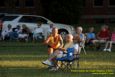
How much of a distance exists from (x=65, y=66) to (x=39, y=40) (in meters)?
16.2

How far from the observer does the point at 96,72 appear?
60.8 feet

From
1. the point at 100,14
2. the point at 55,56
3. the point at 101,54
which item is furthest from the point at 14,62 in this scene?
the point at 100,14

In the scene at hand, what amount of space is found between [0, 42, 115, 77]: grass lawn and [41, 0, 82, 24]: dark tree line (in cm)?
2217

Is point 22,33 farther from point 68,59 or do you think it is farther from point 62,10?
point 62,10

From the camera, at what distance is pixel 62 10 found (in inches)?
2002

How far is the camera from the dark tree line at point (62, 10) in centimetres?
5078

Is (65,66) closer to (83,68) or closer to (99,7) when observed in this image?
(83,68)

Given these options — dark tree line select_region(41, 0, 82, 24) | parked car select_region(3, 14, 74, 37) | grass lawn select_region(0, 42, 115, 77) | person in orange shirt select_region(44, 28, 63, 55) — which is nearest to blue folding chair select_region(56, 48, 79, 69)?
grass lawn select_region(0, 42, 115, 77)

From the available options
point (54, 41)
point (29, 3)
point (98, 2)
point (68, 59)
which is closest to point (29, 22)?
point (54, 41)

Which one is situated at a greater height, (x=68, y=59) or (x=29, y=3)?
(x=29, y=3)

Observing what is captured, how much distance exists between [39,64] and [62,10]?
30068mm

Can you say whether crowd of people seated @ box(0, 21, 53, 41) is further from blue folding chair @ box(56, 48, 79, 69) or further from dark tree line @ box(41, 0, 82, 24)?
blue folding chair @ box(56, 48, 79, 69)

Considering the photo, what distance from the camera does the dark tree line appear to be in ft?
167

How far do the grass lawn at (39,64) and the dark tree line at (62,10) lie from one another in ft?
72.7
